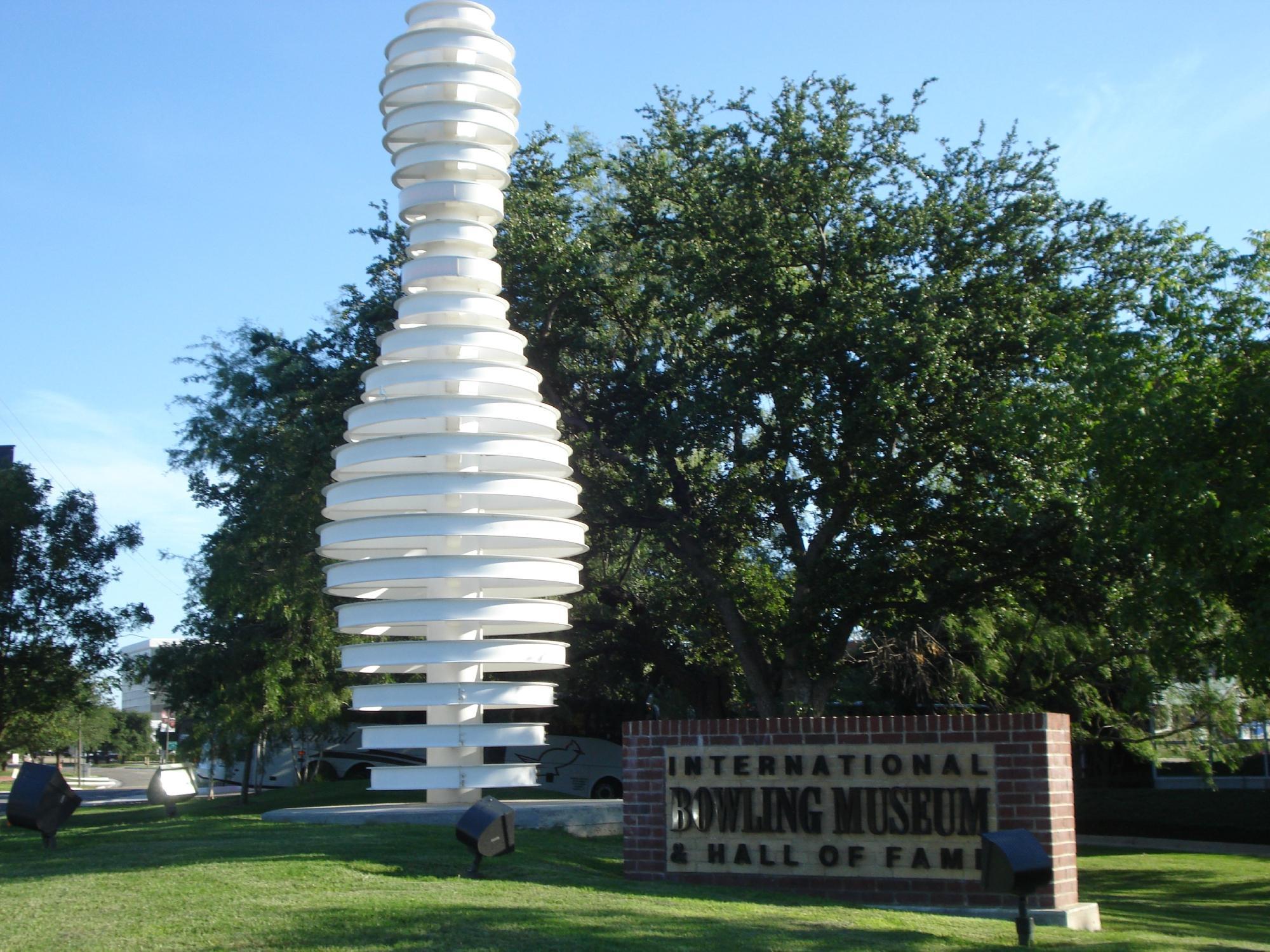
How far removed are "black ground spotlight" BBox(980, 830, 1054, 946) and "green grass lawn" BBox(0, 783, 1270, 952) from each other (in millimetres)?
295

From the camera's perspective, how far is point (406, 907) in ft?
33.8

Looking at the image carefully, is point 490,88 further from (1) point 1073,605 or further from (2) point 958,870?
(1) point 1073,605

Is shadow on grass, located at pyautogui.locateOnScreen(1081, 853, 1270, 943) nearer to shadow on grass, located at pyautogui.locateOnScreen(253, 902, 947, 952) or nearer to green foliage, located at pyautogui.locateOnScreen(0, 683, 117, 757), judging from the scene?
shadow on grass, located at pyautogui.locateOnScreen(253, 902, 947, 952)

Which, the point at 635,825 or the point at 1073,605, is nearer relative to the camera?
the point at 635,825

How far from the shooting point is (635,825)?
46.4ft

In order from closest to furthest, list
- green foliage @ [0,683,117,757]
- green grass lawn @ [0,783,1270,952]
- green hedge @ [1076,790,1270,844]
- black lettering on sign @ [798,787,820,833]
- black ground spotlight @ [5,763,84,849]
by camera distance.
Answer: green grass lawn @ [0,783,1270,952], black lettering on sign @ [798,787,820,833], black ground spotlight @ [5,763,84,849], green hedge @ [1076,790,1270,844], green foliage @ [0,683,117,757]

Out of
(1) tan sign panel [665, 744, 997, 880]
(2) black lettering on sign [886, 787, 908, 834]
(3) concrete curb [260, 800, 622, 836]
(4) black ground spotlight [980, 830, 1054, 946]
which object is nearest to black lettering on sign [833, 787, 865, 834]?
(1) tan sign panel [665, 744, 997, 880]

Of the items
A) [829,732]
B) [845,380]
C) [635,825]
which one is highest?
[845,380]

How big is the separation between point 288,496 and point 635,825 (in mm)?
15668

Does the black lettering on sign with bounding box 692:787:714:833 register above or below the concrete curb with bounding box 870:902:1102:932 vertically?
above

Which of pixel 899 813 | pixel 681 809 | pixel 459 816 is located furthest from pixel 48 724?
pixel 899 813

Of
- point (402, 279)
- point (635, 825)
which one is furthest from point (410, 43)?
point (635, 825)

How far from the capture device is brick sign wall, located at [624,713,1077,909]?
1270 cm

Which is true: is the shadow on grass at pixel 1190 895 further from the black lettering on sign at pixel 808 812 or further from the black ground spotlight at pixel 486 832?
the black ground spotlight at pixel 486 832
